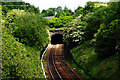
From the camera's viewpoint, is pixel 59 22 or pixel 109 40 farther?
pixel 59 22

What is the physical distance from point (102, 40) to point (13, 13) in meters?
16.8

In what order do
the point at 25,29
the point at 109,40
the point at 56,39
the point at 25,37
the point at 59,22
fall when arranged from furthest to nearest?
the point at 59,22, the point at 56,39, the point at 25,37, the point at 25,29, the point at 109,40

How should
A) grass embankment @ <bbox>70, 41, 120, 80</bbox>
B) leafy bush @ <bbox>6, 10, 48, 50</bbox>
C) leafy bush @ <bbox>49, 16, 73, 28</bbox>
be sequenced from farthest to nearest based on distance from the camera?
leafy bush @ <bbox>49, 16, 73, 28</bbox> → leafy bush @ <bbox>6, 10, 48, 50</bbox> → grass embankment @ <bbox>70, 41, 120, 80</bbox>

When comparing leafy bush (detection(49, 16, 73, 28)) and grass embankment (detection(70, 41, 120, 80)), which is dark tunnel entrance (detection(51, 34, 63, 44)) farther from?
grass embankment (detection(70, 41, 120, 80))

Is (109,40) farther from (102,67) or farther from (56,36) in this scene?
(56,36)

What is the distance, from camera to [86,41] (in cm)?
2797

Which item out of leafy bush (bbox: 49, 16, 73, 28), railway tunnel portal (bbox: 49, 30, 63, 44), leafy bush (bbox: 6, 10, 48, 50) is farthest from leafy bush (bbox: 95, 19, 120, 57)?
leafy bush (bbox: 49, 16, 73, 28)

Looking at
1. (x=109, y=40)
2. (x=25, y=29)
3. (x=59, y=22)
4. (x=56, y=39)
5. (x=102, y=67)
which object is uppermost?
(x=59, y=22)

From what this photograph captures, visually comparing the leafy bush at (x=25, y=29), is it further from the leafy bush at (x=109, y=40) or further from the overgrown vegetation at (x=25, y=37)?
the leafy bush at (x=109, y=40)

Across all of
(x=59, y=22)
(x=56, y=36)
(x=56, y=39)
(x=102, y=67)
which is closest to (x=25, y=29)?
(x=102, y=67)

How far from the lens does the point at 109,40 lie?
1477cm

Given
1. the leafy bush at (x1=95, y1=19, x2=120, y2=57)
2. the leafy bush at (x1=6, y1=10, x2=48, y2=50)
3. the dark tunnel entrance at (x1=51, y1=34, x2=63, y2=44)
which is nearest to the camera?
the leafy bush at (x1=95, y1=19, x2=120, y2=57)

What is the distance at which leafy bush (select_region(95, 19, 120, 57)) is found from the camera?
13742 millimetres

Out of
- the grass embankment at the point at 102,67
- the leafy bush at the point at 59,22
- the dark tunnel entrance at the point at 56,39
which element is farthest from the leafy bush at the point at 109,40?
the leafy bush at the point at 59,22
